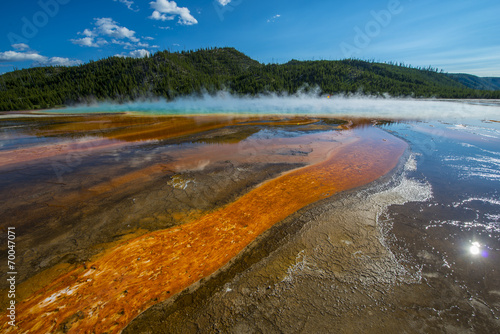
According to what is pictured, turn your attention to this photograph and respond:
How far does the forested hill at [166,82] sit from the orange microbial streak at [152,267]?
8026 cm

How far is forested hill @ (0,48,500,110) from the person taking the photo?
78625mm

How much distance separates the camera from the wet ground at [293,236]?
126 inches

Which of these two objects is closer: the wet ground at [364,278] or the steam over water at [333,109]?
the wet ground at [364,278]

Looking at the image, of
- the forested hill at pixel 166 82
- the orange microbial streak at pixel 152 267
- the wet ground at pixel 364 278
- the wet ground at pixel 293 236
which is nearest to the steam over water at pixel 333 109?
the forested hill at pixel 166 82

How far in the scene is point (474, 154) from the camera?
457 inches

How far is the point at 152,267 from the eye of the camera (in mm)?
4094

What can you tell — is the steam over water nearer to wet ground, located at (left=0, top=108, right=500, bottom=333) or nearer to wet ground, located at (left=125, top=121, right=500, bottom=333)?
wet ground, located at (left=0, top=108, right=500, bottom=333)

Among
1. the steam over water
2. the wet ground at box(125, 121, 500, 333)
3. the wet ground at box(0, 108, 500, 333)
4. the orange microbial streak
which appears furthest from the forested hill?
the wet ground at box(125, 121, 500, 333)

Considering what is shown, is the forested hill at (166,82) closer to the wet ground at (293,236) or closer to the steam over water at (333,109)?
the steam over water at (333,109)

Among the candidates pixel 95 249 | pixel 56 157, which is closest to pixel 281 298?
pixel 95 249

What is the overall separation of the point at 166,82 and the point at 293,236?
314ft

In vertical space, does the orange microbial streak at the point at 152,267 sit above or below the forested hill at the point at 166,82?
below

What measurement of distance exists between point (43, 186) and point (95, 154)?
4552 millimetres

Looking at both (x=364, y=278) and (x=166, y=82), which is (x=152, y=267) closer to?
(x=364, y=278)
